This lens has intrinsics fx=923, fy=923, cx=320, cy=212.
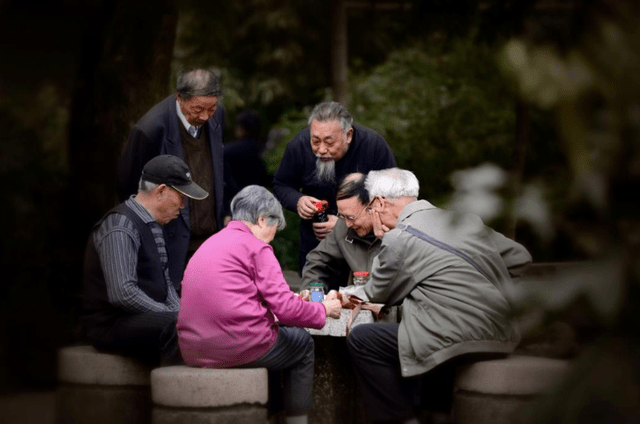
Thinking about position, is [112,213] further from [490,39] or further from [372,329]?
[490,39]

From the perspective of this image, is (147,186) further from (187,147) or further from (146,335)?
(187,147)

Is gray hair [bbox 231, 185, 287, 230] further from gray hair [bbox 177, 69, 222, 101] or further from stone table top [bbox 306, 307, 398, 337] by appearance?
gray hair [bbox 177, 69, 222, 101]

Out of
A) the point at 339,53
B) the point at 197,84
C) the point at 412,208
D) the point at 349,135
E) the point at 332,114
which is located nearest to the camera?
the point at 412,208

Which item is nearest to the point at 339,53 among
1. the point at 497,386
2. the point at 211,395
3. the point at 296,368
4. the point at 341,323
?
the point at 341,323

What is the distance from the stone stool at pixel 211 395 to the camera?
443 cm

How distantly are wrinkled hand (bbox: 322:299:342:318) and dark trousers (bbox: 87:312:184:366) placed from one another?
2.61ft

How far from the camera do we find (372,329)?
15.6ft

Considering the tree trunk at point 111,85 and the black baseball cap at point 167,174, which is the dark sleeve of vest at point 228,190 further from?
the black baseball cap at point 167,174

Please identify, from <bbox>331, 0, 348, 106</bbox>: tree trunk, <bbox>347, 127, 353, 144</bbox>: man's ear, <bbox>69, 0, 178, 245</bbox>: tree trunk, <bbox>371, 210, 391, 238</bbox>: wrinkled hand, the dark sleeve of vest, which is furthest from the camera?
<bbox>331, 0, 348, 106</bbox>: tree trunk

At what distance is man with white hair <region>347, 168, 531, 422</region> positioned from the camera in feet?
14.5

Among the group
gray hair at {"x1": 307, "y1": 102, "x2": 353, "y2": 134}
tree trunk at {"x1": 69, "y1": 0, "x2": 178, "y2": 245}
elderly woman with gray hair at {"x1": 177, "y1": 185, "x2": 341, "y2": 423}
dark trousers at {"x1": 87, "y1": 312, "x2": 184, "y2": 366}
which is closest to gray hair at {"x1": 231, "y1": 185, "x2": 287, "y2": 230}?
elderly woman with gray hair at {"x1": 177, "y1": 185, "x2": 341, "y2": 423}

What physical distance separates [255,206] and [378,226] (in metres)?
0.74

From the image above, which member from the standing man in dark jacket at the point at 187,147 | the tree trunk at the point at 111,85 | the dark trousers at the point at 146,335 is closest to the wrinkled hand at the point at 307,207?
the standing man in dark jacket at the point at 187,147

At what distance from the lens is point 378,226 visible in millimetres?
4965
